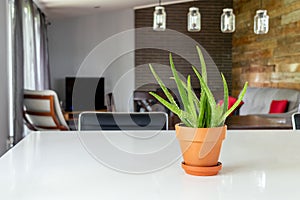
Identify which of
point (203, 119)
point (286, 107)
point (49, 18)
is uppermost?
point (49, 18)

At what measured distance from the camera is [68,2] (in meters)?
6.77

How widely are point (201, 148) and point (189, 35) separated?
8.10 metres

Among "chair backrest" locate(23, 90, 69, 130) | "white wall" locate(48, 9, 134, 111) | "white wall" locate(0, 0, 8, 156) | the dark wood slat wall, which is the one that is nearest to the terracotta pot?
"white wall" locate(0, 0, 8, 156)

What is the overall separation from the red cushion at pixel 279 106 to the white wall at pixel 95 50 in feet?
11.2

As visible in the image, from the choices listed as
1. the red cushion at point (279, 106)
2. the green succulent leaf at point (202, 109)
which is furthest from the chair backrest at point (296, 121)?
the red cushion at point (279, 106)

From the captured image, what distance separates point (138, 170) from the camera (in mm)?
1356

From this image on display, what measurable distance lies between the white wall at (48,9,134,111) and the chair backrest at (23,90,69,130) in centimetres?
392

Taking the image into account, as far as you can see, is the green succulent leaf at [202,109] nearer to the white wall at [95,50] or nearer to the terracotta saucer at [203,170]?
the terracotta saucer at [203,170]

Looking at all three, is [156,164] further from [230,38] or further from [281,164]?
[230,38]

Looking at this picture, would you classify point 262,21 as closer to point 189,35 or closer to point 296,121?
point 296,121

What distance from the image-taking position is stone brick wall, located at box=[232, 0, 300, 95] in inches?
244

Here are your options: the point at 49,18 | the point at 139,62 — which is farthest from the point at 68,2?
the point at 139,62

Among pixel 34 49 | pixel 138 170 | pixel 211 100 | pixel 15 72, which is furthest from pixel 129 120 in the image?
pixel 34 49

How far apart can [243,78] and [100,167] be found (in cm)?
731
